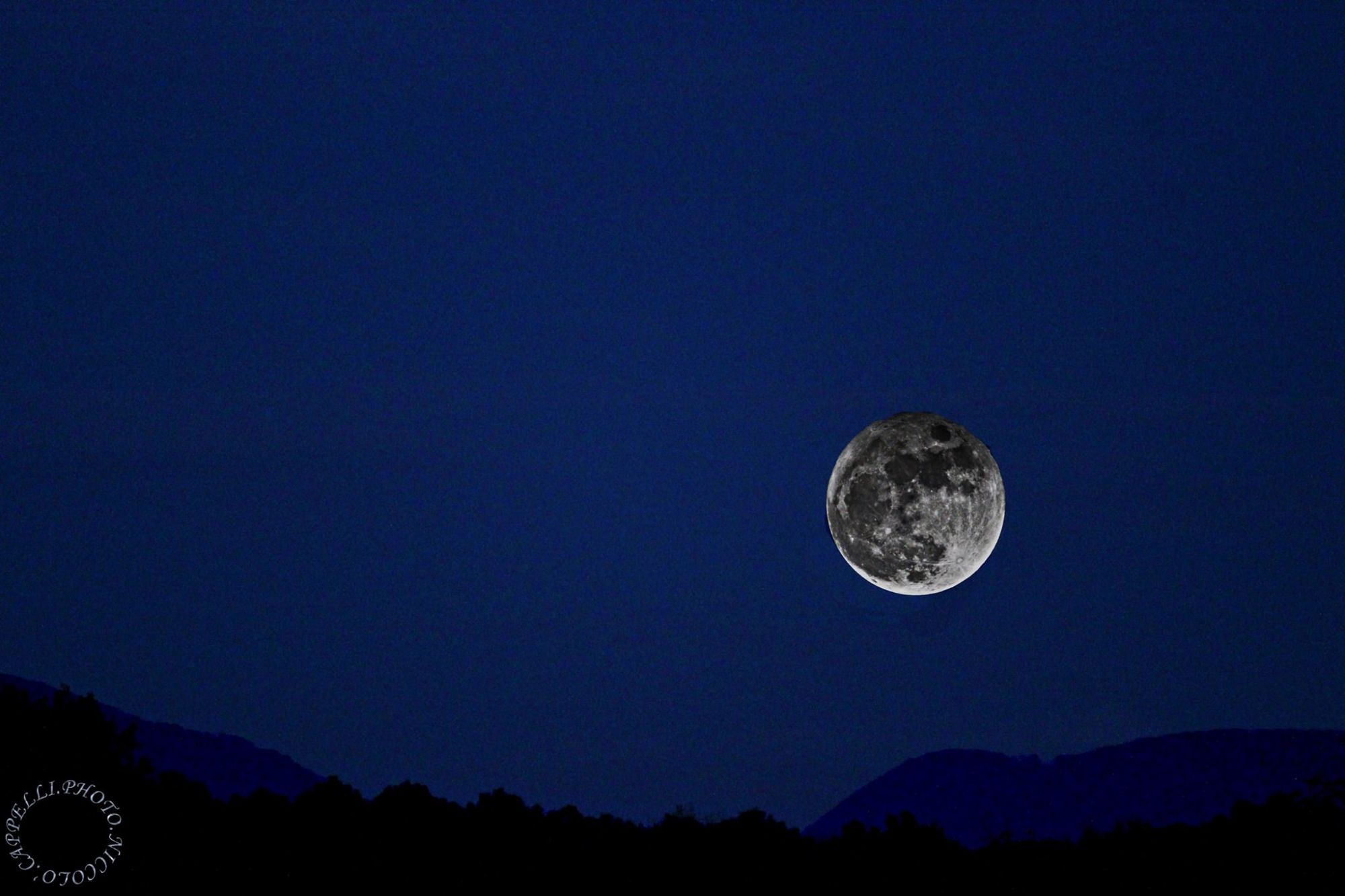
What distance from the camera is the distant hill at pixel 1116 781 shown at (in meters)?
149

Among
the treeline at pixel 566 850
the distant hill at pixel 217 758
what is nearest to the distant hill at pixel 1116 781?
the distant hill at pixel 217 758

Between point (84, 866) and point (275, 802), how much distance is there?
18.1ft

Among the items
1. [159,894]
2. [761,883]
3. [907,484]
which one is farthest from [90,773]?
[907,484]

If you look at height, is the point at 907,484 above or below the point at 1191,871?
above

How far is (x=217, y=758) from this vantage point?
16162 centimetres

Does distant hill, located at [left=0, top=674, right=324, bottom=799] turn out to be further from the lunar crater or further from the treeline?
the lunar crater

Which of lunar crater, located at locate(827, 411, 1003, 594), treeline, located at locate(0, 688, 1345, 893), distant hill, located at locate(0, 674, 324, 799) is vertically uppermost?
distant hill, located at locate(0, 674, 324, 799)

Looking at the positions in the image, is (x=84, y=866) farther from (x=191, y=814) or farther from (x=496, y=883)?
(x=496, y=883)

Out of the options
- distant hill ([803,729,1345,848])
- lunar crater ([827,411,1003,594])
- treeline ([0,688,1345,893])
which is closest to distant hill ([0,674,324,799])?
distant hill ([803,729,1345,848])

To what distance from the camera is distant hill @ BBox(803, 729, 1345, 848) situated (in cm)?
14912

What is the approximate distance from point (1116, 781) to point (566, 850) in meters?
143

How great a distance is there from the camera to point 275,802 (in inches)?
1372

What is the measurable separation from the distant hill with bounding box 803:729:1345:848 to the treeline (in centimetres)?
11157

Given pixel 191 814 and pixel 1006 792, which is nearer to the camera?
pixel 191 814
